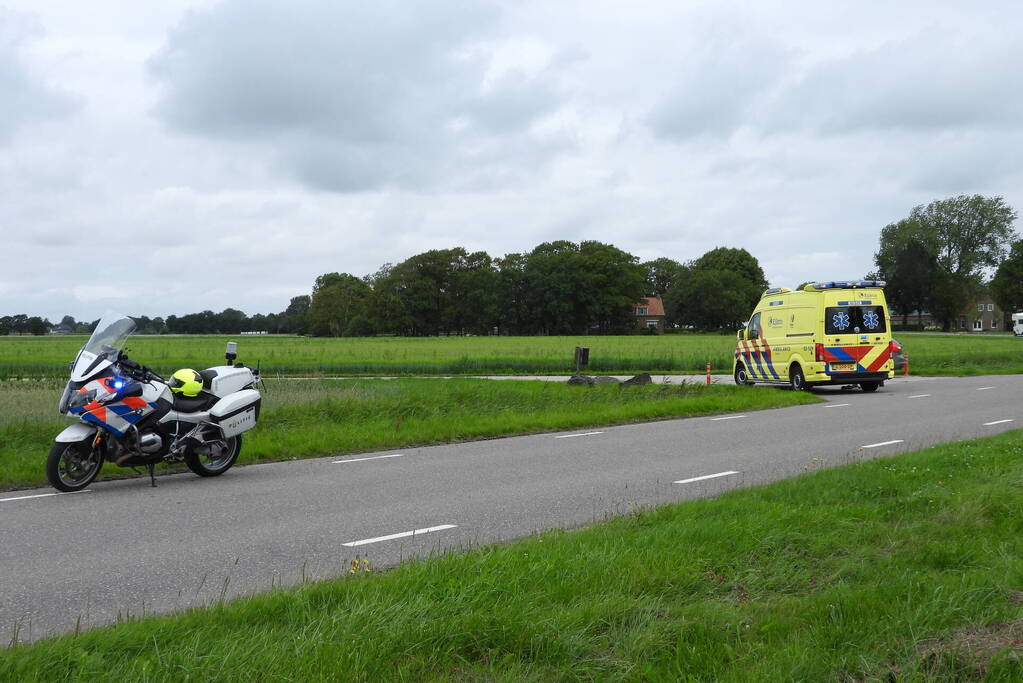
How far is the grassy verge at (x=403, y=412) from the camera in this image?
11586 millimetres

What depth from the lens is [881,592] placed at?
4.40 m

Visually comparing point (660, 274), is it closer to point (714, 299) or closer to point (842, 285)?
point (714, 299)

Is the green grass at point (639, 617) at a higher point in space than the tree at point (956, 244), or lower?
lower

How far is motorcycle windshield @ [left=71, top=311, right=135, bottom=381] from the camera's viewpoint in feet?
28.5

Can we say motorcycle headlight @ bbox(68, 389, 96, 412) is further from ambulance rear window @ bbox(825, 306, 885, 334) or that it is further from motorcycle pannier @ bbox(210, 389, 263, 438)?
ambulance rear window @ bbox(825, 306, 885, 334)

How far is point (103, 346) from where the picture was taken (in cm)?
890

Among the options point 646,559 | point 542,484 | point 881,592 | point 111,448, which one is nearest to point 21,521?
point 111,448

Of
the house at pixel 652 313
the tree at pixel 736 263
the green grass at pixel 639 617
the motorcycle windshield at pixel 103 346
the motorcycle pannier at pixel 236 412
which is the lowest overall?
A: the green grass at pixel 639 617

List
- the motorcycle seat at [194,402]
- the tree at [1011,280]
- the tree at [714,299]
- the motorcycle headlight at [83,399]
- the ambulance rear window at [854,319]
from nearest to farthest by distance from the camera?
the motorcycle headlight at [83,399] → the motorcycle seat at [194,402] → the ambulance rear window at [854,319] → the tree at [1011,280] → the tree at [714,299]

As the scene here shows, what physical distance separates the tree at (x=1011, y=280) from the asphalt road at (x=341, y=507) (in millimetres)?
98671

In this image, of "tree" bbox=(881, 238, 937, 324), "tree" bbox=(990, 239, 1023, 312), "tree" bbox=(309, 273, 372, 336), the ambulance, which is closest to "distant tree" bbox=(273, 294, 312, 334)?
"tree" bbox=(309, 273, 372, 336)

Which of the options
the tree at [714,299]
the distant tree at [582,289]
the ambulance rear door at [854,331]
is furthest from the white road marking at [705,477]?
the tree at [714,299]

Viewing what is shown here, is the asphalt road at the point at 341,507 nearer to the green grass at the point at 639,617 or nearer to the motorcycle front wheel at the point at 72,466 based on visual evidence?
the motorcycle front wheel at the point at 72,466

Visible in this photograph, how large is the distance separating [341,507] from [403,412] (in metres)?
8.22
